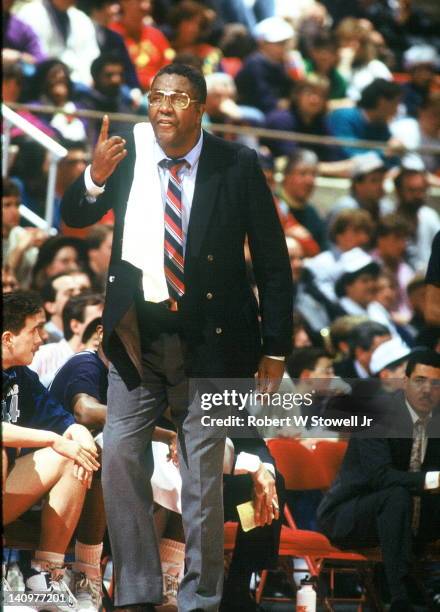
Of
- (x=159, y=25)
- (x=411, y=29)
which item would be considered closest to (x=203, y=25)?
(x=159, y=25)

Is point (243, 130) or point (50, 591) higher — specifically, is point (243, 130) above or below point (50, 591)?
above

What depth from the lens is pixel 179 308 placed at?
4.46 metres

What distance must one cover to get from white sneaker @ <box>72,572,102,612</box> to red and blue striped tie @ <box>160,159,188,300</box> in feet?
3.67

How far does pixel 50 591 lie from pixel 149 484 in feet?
1.98

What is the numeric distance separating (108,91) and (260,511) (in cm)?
453

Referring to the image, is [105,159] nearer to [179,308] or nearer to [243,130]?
[179,308]

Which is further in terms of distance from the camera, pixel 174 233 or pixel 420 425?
pixel 420 425

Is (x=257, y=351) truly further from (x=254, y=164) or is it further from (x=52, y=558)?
(x=52, y=558)

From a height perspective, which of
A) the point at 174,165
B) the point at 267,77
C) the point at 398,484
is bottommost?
the point at 398,484

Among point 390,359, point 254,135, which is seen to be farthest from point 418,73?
point 390,359

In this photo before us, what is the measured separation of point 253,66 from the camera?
1052cm

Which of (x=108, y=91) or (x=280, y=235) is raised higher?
(x=108, y=91)

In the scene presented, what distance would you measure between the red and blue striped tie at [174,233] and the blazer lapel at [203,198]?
4 cm

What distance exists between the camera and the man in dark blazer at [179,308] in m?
4.40
